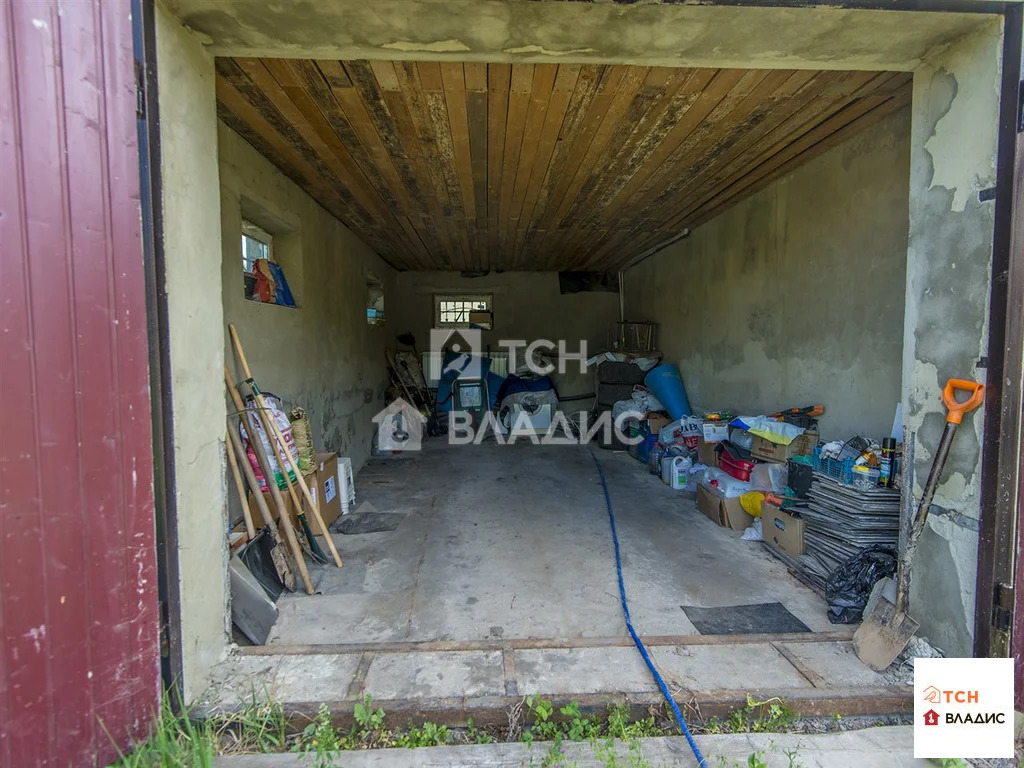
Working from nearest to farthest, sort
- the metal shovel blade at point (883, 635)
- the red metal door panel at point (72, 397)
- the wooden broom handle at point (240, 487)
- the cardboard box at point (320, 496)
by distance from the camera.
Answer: the red metal door panel at point (72, 397) → the metal shovel blade at point (883, 635) → the wooden broom handle at point (240, 487) → the cardboard box at point (320, 496)

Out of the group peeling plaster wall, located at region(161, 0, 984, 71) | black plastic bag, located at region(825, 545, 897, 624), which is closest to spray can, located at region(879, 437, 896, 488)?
black plastic bag, located at region(825, 545, 897, 624)

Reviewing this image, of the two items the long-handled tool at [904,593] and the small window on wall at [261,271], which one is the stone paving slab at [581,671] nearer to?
the long-handled tool at [904,593]

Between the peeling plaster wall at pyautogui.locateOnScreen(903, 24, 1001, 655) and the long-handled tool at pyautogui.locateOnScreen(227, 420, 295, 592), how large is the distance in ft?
9.55

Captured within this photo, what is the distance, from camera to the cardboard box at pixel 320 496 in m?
2.62

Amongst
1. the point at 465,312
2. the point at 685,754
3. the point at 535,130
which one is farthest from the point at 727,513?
the point at 465,312

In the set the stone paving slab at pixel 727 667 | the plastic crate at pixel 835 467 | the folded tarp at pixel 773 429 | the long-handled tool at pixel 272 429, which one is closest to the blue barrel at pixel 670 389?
the folded tarp at pixel 773 429

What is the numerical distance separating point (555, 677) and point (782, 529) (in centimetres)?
194

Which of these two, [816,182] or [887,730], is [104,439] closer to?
[887,730]

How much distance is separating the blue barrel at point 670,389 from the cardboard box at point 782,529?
2248 mm

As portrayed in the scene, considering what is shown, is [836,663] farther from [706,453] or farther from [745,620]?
[706,453]

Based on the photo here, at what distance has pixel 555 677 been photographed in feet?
5.71

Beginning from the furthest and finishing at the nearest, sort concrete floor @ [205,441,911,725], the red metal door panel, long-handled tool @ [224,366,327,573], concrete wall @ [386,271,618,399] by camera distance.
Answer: concrete wall @ [386,271,618,399]
long-handled tool @ [224,366,327,573]
concrete floor @ [205,441,911,725]
the red metal door panel

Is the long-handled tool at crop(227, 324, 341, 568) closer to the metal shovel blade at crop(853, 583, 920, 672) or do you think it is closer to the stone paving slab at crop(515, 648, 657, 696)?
the stone paving slab at crop(515, 648, 657, 696)

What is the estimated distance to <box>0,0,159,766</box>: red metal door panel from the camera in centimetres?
119
